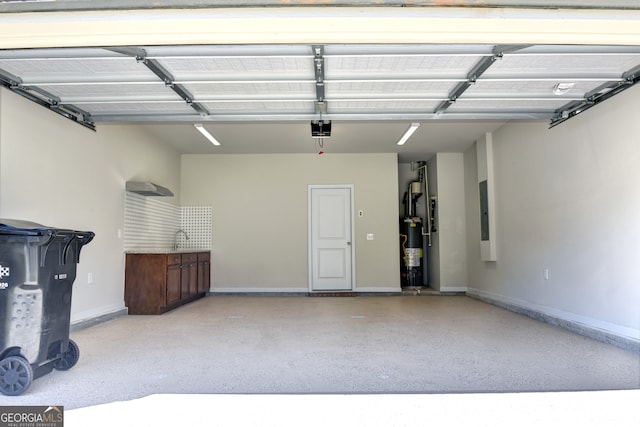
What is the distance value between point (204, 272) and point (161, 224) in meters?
1.21

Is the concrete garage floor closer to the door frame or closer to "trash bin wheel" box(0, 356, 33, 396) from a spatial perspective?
"trash bin wheel" box(0, 356, 33, 396)

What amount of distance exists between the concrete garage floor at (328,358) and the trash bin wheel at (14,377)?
56 mm

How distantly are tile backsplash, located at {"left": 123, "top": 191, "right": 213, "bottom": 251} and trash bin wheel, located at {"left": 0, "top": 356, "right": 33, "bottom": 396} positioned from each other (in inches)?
137

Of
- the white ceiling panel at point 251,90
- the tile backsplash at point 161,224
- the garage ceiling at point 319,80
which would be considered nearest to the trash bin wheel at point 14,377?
the garage ceiling at point 319,80

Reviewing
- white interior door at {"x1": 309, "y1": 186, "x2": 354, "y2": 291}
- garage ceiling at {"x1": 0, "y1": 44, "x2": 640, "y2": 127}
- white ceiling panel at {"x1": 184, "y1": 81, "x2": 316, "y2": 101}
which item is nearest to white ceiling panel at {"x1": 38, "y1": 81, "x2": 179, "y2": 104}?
garage ceiling at {"x1": 0, "y1": 44, "x2": 640, "y2": 127}

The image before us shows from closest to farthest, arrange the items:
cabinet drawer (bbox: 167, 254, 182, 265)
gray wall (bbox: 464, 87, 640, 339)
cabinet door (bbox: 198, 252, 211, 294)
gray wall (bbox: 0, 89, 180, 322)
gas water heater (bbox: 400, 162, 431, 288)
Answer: gray wall (bbox: 0, 89, 180, 322) < gray wall (bbox: 464, 87, 640, 339) < cabinet drawer (bbox: 167, 254, 182, 265) < cabinet door (bbox: 198, 252, 211, 294) < gas water heater (bbox: 400, 162, 431, 288)

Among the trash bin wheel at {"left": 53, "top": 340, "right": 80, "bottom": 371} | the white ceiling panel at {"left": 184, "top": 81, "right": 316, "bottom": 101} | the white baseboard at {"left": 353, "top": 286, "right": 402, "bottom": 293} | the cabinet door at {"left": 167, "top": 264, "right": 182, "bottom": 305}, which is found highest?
the white ceiling panel at {"left": 184, "top": 81, "right": 316, "bottom": 101}

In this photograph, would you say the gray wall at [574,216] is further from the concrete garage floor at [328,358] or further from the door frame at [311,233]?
the door frame at [311,233]

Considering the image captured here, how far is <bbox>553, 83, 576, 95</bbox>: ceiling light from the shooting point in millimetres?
3859

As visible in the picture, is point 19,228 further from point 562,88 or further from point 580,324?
point 580,324

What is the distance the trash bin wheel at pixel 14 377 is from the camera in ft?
8.95

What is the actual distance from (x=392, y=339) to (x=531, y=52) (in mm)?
2867

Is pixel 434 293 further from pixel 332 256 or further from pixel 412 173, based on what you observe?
pixel 412 173

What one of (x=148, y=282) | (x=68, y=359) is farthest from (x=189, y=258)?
(x=68, y=359)
